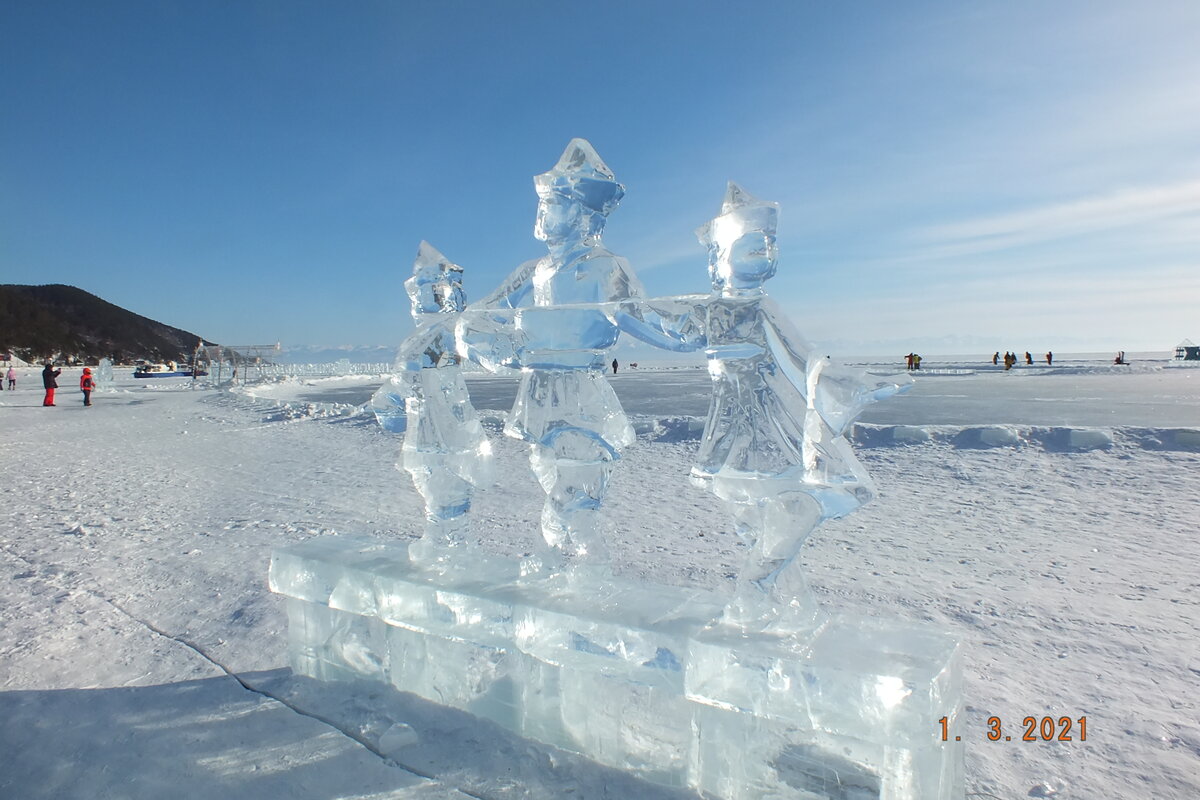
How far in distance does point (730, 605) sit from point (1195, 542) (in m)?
4.38

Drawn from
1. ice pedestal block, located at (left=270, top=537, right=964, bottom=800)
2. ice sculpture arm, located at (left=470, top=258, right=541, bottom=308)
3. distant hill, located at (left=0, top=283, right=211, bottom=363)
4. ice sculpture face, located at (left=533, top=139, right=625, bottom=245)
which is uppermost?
distant hill, located at (left=0, top=283, right=211, bottom=363)

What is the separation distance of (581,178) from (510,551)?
2915mm

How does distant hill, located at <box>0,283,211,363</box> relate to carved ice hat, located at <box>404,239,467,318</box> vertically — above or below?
above

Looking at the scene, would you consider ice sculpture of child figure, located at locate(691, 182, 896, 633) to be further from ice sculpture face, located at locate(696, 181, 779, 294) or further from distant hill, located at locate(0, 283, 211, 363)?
distant hill, located at locate(0, 283, 211, 363)

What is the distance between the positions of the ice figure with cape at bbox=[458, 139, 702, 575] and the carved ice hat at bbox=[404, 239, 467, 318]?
42cm

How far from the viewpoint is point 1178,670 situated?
108 inches

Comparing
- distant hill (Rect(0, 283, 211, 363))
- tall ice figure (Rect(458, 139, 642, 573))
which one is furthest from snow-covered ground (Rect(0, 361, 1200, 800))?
distant hill (Rect(0, 283, 211, 363))

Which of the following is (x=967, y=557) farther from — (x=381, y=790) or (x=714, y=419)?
(x=381, y=790)
